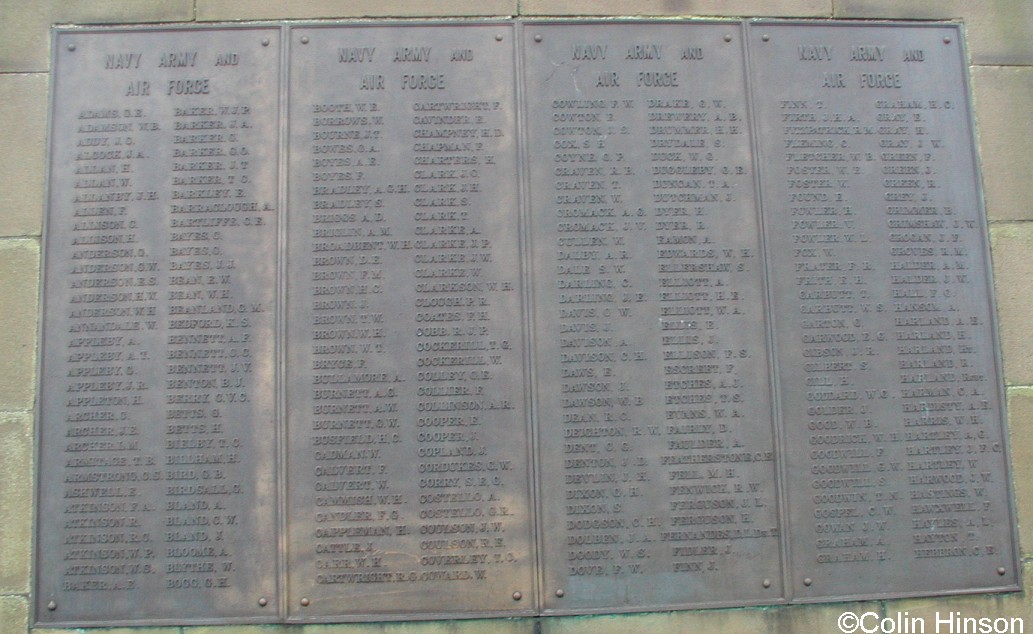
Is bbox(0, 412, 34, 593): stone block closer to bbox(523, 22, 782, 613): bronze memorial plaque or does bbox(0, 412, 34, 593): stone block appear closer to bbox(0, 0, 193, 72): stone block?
bbox(0, 0, 193, 72): stone block

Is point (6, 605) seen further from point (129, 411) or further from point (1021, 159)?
point (1021, 159)

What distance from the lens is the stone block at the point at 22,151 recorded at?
5.23m

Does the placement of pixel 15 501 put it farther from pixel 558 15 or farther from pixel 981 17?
pixel 981 17

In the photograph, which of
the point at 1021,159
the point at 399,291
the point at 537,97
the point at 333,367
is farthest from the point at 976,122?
the point at 333,367

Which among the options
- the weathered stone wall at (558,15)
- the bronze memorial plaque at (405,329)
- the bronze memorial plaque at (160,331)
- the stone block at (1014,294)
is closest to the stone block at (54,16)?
the weathered stone wall at (558,15)

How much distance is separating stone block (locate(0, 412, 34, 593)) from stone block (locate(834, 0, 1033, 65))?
223 inches

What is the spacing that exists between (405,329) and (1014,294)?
147 inches

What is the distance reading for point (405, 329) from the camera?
5.07m

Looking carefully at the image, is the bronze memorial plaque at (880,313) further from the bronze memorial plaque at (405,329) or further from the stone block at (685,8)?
the bronze memorial plaque at (405,329)

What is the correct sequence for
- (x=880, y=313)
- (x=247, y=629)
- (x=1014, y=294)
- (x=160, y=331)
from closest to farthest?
1. (x=247, y=629)
2. (x=160, y=331)
3. (x=880, y=313)
4. (x=1014, y=294)

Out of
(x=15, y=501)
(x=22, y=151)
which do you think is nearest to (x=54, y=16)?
(x=22, y=151)

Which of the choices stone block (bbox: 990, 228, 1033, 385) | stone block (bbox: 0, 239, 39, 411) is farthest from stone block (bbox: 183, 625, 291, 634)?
stone block (bbox: 990, 228, 1033, 385)

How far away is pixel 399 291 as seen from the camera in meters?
5.11

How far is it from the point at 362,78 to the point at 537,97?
1096 mm
